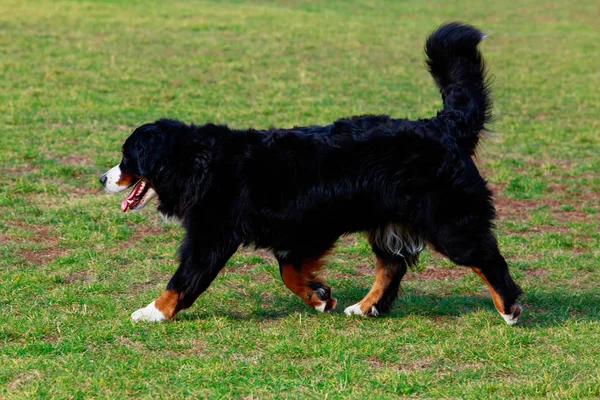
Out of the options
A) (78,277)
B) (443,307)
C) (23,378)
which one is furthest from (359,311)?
(23,378)

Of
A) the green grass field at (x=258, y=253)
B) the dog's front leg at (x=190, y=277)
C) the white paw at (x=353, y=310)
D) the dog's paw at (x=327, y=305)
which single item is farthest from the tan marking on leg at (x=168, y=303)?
the white paw at (x=353, y=310)

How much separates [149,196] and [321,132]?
130 centimetres

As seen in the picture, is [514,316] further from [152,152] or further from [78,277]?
[78,277]

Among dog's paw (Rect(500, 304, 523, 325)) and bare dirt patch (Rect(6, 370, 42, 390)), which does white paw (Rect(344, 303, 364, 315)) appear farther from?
bare dirt patch (Rect(6, 370, 42, 390))

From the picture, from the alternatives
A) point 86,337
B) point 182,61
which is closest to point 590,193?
point 86,337

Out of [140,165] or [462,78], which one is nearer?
[140,165]

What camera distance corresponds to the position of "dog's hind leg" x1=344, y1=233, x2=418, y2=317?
19.8ft

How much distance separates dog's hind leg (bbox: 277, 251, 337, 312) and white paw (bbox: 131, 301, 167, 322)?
95cm

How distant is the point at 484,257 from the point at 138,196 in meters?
2.43

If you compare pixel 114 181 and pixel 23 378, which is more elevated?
pixel 114 181

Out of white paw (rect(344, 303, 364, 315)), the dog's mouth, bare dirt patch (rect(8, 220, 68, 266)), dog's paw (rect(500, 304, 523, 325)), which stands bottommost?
bare dirt patch (rect(8, 220, 68, 266))

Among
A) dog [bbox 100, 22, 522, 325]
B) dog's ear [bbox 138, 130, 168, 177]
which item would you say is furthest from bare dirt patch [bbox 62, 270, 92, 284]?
dog's ear [bbox 138, 130, 168, 177]

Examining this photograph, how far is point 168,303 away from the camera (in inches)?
223

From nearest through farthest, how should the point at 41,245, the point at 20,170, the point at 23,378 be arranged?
the point at 23,378
the point at 41,245
the point at 20,170
